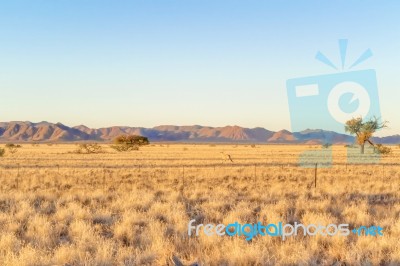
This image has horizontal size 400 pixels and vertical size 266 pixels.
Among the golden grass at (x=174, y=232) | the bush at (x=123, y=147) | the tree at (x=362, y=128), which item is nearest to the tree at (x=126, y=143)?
the bush at (x=123, y=147)

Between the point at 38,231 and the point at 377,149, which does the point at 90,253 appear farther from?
the point at 377,149

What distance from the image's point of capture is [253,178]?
2741 centimetres

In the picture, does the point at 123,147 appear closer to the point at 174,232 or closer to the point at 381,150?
the point at 381,150

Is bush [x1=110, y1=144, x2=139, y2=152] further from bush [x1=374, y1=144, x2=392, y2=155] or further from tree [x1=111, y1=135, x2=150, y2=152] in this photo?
bush [x1=374, y1=144, x2=392, y2=155]

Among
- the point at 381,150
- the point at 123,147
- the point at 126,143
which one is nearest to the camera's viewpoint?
the point at 381,150

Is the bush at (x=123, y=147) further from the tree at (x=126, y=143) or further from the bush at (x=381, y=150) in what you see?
the bush at (x=381, y=150)

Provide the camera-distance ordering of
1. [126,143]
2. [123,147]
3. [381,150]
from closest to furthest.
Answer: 1. [381,150]
2. [123,147]
3. [126,143]

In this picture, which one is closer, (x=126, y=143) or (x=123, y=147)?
(x=123, y=147)

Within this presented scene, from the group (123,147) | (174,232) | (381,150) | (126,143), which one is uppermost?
(126,143)

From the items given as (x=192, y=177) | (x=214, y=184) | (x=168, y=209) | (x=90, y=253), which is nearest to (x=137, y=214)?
(x=168, y=209)

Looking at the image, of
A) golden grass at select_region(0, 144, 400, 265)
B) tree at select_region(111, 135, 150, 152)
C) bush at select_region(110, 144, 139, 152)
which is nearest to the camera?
golden grass at select_region(0, 144, 400, 265)

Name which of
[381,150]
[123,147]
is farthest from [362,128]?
[123,147]

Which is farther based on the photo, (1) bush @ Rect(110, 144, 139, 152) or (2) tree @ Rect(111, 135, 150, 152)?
(2) tree @ Rect(111, 135, 150, 152)

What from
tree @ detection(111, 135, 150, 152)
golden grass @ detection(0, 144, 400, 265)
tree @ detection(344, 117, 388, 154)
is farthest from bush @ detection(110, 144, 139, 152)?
golden grass @ detection(0, 144, 400, 265)
